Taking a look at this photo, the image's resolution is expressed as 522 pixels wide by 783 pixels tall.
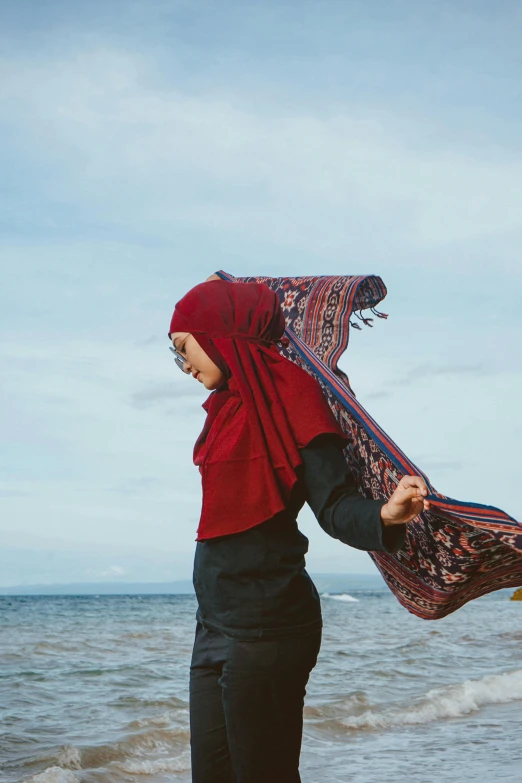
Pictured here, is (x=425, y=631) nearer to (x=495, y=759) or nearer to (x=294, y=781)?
(x=495, y=759)

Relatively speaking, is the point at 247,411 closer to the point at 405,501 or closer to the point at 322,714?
the point at 405,501

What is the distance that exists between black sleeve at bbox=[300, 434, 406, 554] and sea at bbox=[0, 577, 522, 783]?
314 centimetres

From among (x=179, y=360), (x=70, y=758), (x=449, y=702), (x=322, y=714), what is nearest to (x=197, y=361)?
(x=179, y=360)

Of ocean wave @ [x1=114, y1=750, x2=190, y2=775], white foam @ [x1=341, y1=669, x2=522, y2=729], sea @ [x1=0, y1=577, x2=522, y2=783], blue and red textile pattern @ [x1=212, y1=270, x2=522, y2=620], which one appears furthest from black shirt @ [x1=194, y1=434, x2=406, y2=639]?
white foam @ [x1=341, y1=669, x2=522, y2=729]

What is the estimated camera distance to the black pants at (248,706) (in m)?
1.89

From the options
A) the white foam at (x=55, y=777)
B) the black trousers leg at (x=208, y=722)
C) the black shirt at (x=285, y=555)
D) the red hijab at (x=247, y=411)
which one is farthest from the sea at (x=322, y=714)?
the red hijab at (x=247, y=411)

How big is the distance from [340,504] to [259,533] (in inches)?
8.0

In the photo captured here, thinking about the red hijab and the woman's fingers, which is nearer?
the woman's fingers

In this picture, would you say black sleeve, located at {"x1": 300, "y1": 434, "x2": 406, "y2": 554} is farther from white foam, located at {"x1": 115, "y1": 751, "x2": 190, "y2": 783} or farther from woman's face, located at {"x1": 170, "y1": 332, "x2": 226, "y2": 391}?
white foam, located at {"x1": 115, "y1": 751, "x2": 190, "y2": 783}

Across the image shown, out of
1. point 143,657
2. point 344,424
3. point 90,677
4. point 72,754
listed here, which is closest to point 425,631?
point 143,657

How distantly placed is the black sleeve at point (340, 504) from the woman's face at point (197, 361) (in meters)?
0.31

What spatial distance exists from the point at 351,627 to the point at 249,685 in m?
15.9

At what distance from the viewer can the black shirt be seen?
1.89 meters

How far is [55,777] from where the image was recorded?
4598 millimetres
